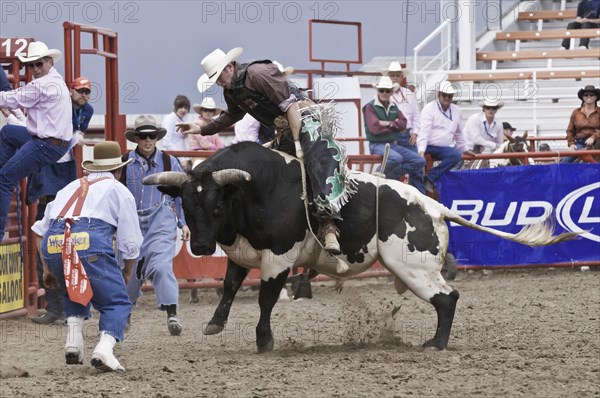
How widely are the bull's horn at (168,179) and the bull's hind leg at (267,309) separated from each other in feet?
2.98

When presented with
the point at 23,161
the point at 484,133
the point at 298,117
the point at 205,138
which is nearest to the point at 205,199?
the point at 298,117

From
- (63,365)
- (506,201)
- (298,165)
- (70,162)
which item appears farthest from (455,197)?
(63,365)

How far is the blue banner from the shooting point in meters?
13.7

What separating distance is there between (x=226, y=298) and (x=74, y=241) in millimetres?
1487

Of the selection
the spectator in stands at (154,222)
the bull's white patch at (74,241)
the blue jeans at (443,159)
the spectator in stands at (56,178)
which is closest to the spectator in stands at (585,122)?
the blue jeans at (443,159)

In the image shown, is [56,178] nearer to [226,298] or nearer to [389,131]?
[226,298]

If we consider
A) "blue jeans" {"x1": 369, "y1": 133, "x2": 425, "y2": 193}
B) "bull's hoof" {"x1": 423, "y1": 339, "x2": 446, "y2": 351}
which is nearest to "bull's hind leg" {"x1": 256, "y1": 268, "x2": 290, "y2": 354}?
"bull's hoof" {"x1": 423, "y1": 339, "x2": 446, "y2": 351}

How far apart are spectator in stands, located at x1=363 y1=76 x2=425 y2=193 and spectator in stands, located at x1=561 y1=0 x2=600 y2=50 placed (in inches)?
404

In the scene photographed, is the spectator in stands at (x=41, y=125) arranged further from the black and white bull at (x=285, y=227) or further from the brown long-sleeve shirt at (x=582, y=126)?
the brown long-sleeve shirt at (x=582, y=126)

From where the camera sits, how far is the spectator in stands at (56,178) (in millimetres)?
10609

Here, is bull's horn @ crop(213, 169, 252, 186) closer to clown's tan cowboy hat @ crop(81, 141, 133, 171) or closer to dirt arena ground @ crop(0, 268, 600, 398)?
clown's tan cowboy hat @ crop(81, 141, 133, 171)

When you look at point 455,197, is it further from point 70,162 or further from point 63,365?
point 63,365

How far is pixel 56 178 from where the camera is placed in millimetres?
10859

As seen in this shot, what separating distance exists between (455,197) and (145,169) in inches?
200
